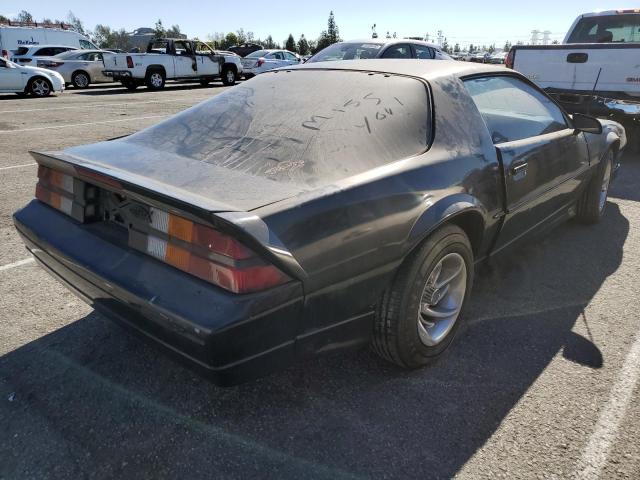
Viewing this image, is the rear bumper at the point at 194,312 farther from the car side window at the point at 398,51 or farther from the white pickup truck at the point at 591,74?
the car side window at the point at 398,51

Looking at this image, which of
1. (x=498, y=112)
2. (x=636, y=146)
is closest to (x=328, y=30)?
(x=636, y=146)

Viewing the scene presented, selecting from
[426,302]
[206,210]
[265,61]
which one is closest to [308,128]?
[206,210]

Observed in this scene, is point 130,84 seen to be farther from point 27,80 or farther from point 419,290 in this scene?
point 419,290

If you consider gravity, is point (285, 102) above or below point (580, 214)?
above

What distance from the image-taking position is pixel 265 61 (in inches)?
830

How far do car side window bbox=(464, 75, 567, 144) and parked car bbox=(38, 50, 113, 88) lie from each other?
17239 millimetres

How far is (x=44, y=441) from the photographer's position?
77.4 inches

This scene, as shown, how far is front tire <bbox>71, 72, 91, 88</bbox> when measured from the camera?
58.3 feet

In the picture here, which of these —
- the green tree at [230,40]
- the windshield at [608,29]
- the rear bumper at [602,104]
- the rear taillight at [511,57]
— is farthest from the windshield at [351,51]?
the green tree at [230,40]

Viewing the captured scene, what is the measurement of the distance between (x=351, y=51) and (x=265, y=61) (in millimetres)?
13734

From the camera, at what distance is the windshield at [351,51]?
829cm

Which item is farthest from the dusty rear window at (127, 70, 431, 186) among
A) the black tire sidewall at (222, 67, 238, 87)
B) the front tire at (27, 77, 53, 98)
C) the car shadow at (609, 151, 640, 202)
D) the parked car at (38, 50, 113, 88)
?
the black tire sidewall at (222, 67, 238, 87)

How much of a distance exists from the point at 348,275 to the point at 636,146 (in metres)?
7.71

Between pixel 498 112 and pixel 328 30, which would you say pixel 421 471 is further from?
pixel 328 30
